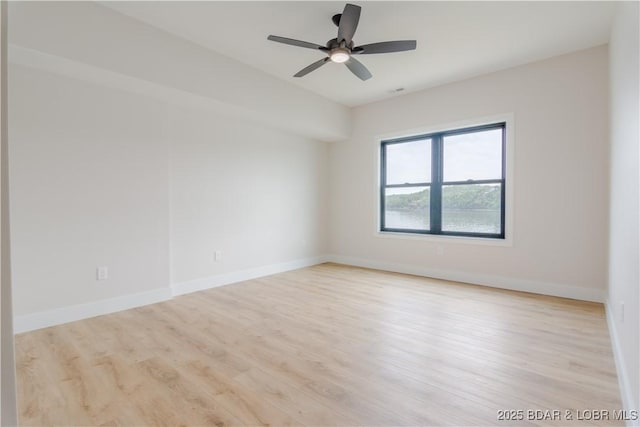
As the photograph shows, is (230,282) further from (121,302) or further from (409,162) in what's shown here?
(409,162)

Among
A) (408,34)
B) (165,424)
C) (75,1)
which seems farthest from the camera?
(408,34)

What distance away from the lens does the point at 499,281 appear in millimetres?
4062

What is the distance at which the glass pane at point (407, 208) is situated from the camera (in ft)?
16.1

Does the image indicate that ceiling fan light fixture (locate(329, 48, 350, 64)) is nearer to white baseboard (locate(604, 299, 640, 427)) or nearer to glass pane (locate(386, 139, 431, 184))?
glass pane (locate(386, 139, 431, 184))

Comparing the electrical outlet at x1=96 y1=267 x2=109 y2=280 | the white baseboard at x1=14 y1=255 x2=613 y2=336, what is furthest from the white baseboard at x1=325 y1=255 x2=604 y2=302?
the electrical outlet at x1=96 y1=267 x2=109 y2=280

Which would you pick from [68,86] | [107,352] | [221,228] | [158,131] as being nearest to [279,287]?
[221,228]

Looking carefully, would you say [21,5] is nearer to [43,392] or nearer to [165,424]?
[43,392]

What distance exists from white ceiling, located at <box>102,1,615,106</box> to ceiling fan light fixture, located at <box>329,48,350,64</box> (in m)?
0.32

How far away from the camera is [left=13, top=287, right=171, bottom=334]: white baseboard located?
271 cm

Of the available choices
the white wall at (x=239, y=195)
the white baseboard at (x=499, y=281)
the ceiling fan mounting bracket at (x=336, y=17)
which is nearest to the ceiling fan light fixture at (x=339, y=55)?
the ceiling fan mounting bracket at (x=336, y=17)

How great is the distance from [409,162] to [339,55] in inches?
104

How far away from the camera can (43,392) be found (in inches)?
71.1

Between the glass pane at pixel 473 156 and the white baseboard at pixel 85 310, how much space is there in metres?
4.30

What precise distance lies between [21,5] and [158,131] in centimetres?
145
